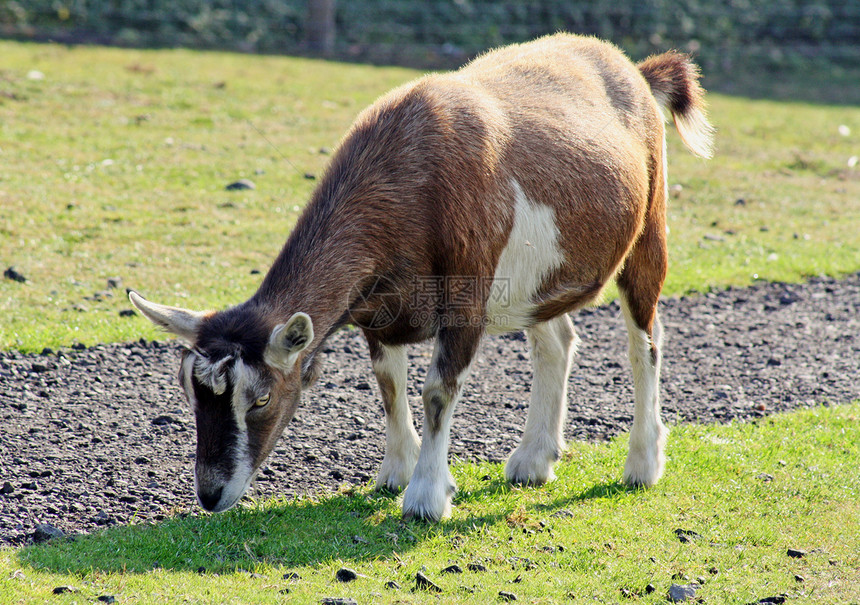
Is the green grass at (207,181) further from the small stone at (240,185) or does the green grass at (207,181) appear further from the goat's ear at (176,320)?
the goat's ear at (176,320)

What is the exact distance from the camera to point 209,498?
4484mm

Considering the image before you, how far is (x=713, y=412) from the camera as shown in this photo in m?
7.07

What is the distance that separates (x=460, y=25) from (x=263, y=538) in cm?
1651

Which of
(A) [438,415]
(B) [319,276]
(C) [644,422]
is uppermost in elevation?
(B) [319,276]

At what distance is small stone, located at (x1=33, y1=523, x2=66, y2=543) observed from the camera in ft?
15.6

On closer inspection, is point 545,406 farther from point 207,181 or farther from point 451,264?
point 207,181

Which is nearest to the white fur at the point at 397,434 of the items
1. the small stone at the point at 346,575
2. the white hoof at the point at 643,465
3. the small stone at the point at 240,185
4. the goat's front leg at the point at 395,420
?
the goat's front leg at the point at 395,420

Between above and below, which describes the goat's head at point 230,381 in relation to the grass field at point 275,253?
above

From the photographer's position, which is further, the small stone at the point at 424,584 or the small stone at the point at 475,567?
the small stone at the point at 475,567

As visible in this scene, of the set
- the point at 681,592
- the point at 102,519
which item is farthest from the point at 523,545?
the point at 102,519

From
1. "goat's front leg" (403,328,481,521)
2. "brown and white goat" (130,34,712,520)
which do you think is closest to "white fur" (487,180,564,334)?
"brown and white goat" (130,34,712,520)

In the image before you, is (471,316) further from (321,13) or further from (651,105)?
(321,13)

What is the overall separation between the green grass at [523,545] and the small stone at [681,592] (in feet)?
0.22

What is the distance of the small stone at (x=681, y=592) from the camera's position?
4488 millimetres
